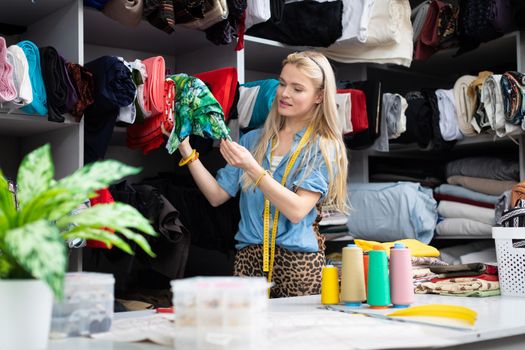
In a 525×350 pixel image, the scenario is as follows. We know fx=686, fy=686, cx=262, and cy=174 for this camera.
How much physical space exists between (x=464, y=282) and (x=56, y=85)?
167 cm

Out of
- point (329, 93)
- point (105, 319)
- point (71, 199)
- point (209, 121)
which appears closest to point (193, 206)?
point (209, 121)

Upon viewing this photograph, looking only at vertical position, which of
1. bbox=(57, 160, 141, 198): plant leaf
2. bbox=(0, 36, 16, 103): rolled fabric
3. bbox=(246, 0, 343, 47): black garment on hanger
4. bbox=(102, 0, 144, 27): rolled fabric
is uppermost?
bbox=(246, 0, 343, 47): black garment on hanger

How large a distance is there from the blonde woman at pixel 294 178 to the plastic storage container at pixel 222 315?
1.27m

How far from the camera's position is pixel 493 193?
3.98m

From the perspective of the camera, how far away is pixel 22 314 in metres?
1.25

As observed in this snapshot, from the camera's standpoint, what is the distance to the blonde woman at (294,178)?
8.76 feet

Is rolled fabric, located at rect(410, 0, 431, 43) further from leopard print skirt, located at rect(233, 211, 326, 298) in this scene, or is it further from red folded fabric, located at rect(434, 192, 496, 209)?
leopard print skirt, located at rect(233, 211, 326, 298)

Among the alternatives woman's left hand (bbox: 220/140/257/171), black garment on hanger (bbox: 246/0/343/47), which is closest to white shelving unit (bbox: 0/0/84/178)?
woman's left hand (bbox: 220/140/257/171)

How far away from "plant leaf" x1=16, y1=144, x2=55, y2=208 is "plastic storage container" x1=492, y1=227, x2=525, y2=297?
5.23 feet

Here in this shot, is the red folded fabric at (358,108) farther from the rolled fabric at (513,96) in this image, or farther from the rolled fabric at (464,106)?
the rolled fabric at (513,96)

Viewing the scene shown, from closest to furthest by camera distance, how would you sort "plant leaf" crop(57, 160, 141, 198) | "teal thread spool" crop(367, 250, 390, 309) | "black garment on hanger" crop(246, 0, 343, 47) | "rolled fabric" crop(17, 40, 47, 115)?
"plant leaf" crop(57, 160, 141, 198) → "teal thread spool" crop(367, 250, 390, 309) → "rolled fabric" crop(17, 40, 47, 115) → "black garment on hanger" crop(246, 0, 343, 47)

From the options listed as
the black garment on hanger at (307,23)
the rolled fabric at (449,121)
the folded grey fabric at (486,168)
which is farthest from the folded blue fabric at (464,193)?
the black garment on hanger at (307,23)

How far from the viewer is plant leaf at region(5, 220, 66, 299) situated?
1104 mm

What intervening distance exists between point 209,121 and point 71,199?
152 cm
